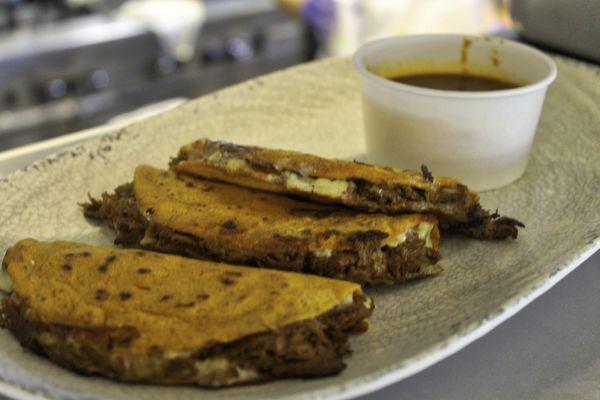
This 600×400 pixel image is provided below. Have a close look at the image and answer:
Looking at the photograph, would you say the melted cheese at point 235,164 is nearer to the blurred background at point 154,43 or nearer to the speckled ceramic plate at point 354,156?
the speckled ceramic plate at point 354,156

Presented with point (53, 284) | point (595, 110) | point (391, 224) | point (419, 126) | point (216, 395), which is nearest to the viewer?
point (216, 395)

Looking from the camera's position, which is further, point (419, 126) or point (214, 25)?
point (214, 25)

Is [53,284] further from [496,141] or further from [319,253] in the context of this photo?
[496,141]

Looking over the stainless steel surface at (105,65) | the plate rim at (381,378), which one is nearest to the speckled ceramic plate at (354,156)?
the plate rim at (381,378)

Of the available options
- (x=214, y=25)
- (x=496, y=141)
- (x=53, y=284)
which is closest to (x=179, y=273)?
(x=53, y=284)

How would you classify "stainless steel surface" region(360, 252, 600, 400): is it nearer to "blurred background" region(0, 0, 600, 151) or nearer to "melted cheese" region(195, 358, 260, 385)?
"melted cheese" region(195, 358, 260, 385)

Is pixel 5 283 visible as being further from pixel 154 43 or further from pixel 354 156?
pixel 154 43

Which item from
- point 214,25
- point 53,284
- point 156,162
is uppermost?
point 53,284

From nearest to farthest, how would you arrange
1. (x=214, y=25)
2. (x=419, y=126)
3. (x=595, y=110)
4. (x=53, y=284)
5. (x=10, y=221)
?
1. (x=53, y=284)
2. (x=10, y=221)
3. (x=419, y=126)
4. (x=595, y=110)
5. (x=214, y=25)
